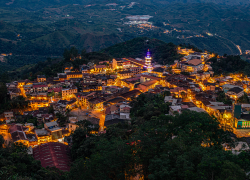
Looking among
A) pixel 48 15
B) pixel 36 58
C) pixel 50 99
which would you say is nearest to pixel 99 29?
pixel 36 58

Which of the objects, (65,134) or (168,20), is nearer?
(65,134)

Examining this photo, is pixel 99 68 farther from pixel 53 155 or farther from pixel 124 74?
pixel 53 155

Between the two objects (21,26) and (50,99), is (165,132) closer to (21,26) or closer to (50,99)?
(50,99)

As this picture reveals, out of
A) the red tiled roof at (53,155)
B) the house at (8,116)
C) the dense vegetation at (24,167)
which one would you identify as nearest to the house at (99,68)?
the house at (8,116)

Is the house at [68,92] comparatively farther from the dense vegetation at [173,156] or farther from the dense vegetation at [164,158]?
the dense vegetation at [173,156]

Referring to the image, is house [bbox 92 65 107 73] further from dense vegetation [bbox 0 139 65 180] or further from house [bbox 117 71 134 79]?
dense vegetation [bbox 0 139 65 180]

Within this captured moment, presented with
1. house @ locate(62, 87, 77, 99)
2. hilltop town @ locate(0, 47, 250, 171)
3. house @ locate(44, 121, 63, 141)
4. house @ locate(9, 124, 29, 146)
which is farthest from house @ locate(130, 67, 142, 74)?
house @ locate(9, 124, 29, 146)
